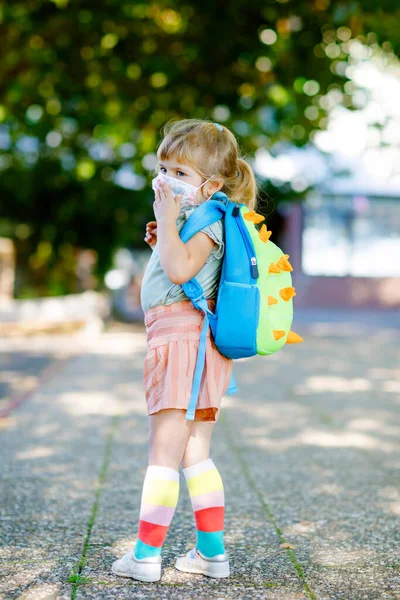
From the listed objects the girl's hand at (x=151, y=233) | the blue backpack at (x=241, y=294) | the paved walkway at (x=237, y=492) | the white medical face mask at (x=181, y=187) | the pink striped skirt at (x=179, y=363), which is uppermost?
the white medical face mask at (x=181, y=187)

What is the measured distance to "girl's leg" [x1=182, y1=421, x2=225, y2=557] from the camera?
2.79m

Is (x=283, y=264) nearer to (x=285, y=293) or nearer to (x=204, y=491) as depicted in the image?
(x=285, y=293)

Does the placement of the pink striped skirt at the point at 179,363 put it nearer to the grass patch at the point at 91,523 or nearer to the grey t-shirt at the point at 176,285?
the grey t-shirt at the point at 176,285

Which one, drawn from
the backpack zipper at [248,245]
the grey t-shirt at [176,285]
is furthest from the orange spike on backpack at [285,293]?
the grey t-shirt at [176,285]

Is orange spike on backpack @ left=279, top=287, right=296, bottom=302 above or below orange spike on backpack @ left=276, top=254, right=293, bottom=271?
below

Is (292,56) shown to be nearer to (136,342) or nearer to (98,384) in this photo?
(98,384)

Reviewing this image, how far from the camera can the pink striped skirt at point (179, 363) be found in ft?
8.86

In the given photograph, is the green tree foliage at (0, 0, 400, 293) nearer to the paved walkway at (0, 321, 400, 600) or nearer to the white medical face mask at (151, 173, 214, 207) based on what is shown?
the paved walkway at (0, 321, 400, 600)

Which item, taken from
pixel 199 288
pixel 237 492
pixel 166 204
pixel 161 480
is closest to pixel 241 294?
pixel 199 288

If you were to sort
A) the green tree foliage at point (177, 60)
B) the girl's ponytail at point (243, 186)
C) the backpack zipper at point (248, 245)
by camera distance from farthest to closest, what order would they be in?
the green tree foliage at point (177, 60) < the girl's ponytail at point (243, 186) < the backpack zipper at point (248, 245)

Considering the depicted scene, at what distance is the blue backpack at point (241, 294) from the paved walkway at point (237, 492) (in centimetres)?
75

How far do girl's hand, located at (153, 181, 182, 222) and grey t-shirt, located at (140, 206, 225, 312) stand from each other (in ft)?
0.32

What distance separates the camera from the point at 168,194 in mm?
2674

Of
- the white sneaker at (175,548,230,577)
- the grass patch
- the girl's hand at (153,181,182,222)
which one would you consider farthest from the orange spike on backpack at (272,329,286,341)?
the grass patch
